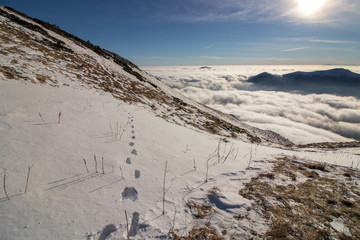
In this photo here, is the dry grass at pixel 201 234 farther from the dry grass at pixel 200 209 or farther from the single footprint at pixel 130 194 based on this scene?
the single footprint at pixel 130 194

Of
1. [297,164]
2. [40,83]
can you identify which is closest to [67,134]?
[40,83]

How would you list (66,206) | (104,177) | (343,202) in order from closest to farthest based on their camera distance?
(66,206)
(104,177)
(343,202)

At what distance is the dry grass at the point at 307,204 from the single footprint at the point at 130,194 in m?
2.10

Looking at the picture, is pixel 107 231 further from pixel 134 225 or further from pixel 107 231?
pixel 134 225

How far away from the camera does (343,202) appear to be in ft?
10.3

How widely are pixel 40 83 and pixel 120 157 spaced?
18.7 feet

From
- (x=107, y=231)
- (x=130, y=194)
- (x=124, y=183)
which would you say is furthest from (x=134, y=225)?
(x=124, y=183)

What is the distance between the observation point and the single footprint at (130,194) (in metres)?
2.62

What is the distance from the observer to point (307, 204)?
9.86 ft

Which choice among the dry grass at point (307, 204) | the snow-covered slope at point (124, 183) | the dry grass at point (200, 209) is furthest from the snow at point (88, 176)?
the dry grass at point (307, 204)

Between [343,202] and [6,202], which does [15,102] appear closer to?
[6,202]

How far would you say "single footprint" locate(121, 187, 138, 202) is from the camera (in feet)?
8.59

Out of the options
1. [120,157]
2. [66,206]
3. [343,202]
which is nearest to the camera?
[66,206]

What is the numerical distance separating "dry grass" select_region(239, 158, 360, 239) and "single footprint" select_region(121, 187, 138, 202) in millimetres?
2103
